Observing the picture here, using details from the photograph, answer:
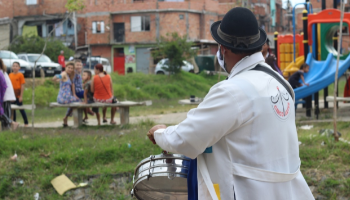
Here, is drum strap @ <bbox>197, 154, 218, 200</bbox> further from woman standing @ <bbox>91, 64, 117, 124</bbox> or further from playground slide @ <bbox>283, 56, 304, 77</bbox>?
playground slide @ <bbox>283, 56, 304, 77</bbox>

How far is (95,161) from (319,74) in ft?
21.9

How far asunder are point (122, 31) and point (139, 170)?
4295 centimetres

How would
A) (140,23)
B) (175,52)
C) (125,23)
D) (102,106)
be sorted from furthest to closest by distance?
(125,23), (140,23), (175,52), (102,106)

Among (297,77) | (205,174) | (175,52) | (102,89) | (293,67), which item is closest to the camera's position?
(205,174)

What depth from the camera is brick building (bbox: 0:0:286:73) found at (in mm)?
44188

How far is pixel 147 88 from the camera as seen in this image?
81.8 feet

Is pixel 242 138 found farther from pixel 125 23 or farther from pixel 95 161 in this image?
pixel 125 23

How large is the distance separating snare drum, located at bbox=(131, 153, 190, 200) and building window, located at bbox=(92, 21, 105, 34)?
141 feet

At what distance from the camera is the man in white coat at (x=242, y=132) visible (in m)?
2.75

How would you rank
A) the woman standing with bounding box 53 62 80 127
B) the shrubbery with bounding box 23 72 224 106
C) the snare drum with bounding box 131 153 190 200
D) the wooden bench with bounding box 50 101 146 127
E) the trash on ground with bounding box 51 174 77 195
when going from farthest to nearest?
the shrubbery with bounding box 23 72 224 106 < the woman standing with bounding box 53 62 80 127 < the wooden bench with bounding box 50 101 146 127 < the trash on ground with bounding box 51 174 77 195 < the snare drum with bounding box 131 153 190 200

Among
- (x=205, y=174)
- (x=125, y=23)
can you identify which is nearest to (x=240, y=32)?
(x=205, y=174)

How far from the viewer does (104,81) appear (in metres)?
11.1

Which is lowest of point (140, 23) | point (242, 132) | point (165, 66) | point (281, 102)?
point (165, 66)

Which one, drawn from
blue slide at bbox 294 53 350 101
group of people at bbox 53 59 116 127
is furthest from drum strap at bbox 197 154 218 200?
blue slide at bbox 294 53 350 101
